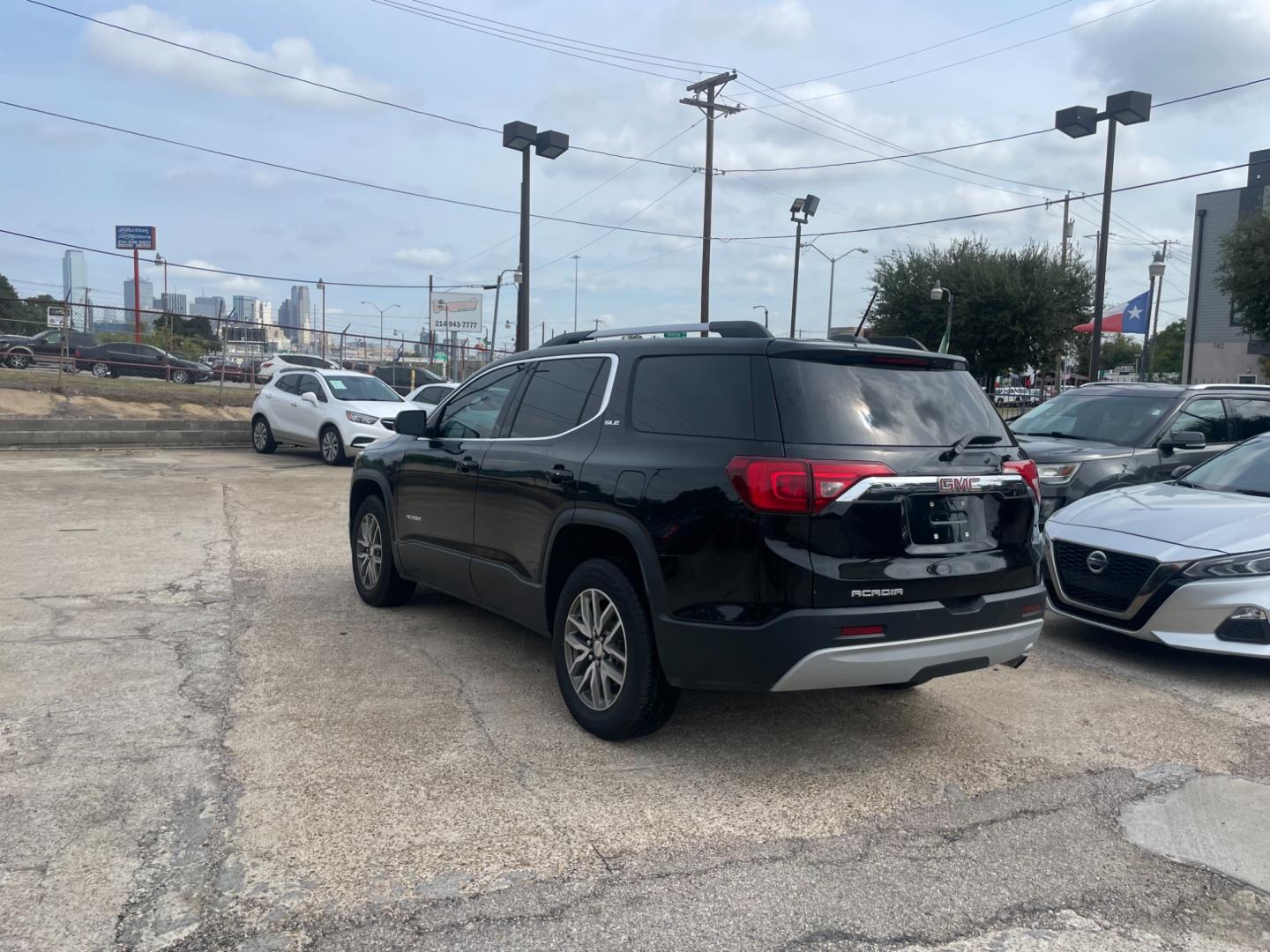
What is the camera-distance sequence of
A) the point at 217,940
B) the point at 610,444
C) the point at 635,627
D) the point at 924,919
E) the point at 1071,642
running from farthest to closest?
the point at 1071,642
the point at 610,444
the point at 635,627
the point at 924,919
the point at 217,940

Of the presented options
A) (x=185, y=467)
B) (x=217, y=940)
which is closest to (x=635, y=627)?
(x=217, y=940)

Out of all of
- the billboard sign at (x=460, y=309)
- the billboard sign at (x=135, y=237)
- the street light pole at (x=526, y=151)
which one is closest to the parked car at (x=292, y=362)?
the street light pole at (x=526, y=151)

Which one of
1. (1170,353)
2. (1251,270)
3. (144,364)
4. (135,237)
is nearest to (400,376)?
(144,364)

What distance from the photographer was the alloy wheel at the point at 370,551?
6.81 metres

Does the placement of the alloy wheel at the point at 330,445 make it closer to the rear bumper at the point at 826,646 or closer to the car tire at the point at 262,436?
the car tire at the point at 262,436

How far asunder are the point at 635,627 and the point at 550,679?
1.36 m

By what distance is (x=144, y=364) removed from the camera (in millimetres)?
25641

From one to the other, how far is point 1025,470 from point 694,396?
4.99ft

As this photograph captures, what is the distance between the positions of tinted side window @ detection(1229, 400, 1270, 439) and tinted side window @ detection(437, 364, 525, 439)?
24.8 feet

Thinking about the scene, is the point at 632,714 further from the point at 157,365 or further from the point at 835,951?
the point at 157,365

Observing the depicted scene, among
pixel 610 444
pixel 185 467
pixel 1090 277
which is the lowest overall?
pixel 185 467

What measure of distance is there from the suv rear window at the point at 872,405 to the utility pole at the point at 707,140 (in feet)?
77.4

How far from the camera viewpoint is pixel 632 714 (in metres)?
4.24

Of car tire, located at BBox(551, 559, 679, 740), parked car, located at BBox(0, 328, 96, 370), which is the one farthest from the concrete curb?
car tire, located at BBox(551, 559, 679, 740)
